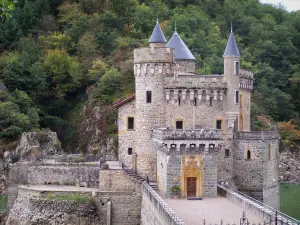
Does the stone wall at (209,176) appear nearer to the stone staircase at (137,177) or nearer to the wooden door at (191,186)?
the wooden door at (191,186)

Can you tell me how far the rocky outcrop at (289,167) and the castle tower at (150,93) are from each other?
3078 cm

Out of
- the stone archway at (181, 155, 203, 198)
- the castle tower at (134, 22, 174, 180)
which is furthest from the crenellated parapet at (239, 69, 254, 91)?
the stone archway at (181, 155, 203, 198)

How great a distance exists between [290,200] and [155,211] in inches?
964

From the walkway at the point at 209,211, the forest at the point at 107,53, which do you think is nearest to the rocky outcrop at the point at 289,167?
A: the forest at the point at 107,53

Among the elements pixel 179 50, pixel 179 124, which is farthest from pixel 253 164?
pixel 179 50

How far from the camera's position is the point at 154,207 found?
3603cm

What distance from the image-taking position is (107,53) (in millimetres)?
77438

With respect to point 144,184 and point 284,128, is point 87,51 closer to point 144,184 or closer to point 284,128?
point 284,128

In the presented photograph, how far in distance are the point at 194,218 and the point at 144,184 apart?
9.59 m

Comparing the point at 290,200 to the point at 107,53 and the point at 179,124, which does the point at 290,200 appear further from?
the point at 107,53

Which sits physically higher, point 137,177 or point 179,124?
point 179,124

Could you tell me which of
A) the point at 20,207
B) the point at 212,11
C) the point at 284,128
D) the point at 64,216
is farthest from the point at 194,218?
the point at 212,11

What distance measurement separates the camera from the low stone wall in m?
30.7

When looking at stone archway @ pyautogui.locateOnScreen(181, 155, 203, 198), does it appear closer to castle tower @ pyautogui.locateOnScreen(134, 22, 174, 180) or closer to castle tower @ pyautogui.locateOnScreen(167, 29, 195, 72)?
castle tower @ pyautogui.locateOnScreen(134, 22, 174, 180)
